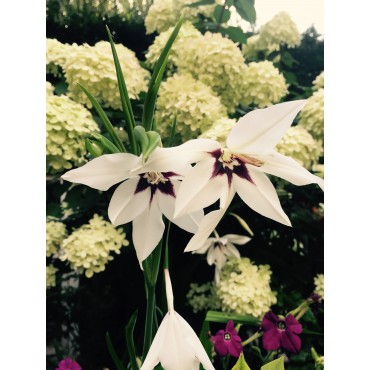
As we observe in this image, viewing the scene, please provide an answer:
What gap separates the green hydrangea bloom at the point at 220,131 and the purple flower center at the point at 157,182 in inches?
13.3

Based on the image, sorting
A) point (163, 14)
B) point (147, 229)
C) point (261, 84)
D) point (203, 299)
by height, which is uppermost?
point (163, 14)

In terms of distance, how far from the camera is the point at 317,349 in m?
1.11

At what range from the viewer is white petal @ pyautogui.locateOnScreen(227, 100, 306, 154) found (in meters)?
0.47

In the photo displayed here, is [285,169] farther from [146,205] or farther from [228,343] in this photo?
[228,343]

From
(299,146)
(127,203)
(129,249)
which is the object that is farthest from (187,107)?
(127,203)

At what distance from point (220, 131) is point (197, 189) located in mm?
441

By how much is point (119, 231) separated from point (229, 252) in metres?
0.25

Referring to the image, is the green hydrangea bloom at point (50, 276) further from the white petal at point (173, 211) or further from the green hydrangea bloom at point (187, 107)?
the white petal at point (173, 211)

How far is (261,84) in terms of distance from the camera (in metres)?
1.02

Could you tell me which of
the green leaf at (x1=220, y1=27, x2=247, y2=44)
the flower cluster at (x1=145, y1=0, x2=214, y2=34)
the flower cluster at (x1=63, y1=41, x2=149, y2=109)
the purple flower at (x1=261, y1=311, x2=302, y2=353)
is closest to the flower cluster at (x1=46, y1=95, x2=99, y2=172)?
the flower cluster at (x1=63, y1=41, x2=149, y2=109)

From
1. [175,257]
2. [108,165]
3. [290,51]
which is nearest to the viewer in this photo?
[108,165]

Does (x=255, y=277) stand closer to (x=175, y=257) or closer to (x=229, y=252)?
(x=229, y=252)
